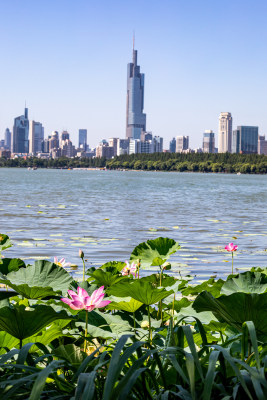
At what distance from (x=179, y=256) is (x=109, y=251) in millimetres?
1219

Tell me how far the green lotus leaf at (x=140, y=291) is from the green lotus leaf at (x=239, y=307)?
228mm

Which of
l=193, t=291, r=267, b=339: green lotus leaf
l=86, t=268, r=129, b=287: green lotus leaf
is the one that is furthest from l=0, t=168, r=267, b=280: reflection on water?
l=193, t=291, r=267, b=339: green lotus leaf

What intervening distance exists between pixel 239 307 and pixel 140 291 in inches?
16.6

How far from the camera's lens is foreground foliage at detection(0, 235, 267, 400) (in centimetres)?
152

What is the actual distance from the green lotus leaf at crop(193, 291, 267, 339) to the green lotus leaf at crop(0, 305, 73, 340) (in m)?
0.50

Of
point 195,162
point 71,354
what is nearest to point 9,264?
point 71,354

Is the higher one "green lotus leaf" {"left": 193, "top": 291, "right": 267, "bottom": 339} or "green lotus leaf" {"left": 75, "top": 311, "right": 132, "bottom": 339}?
"green lotus leaf" {"left": 193, "top": 291, "right": 267, "bottom": 339}

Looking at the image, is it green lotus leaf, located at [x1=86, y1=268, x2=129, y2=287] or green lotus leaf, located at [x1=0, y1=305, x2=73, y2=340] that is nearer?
green lotus leaf, located at [x1=0, y1=305, x2=73, y2=340]

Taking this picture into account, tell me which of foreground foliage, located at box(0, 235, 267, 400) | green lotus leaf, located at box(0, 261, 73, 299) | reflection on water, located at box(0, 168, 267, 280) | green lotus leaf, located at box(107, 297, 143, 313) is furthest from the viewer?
reflection on water, located at box(0, 168, 267, 280)

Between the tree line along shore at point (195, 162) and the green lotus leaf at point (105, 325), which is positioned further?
the tree line along shore at point (195, 162)

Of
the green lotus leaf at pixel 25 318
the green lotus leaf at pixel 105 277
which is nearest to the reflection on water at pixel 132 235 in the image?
the green lotus leaf at pixel 105 277

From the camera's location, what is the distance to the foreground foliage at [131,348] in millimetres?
1523

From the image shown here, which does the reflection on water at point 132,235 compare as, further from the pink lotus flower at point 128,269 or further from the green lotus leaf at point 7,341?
the green lotus leaf at point 7,341

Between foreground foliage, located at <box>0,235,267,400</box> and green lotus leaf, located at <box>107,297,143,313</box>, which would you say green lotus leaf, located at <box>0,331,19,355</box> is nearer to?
foreground foliage, located at <box>0,235,267,400</box>
